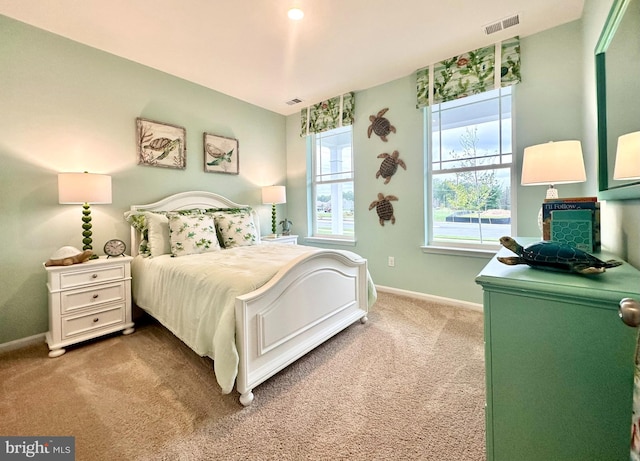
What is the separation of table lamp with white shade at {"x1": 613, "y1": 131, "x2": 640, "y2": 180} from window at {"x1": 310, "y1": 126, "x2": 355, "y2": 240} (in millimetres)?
2893

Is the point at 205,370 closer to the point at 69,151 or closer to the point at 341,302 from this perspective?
the point at 341,302

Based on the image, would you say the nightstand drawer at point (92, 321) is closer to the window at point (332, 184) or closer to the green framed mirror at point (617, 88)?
the window at point (332, 184)

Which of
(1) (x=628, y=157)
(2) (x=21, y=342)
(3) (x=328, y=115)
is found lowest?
(2) (x=21, y=342)

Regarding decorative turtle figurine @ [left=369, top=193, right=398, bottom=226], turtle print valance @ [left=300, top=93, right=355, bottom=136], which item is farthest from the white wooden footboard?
turtle print valance @ [left=300, top=93, right=355, bottom=136]

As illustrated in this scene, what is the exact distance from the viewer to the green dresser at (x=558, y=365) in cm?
71

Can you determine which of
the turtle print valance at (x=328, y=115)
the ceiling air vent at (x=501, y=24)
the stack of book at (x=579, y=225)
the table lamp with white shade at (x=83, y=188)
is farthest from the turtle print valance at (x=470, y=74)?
the table lamp with white shade at (x=83, y=188)

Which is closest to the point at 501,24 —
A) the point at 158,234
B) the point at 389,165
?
the point at 389,165

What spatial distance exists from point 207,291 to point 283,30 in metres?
2.26

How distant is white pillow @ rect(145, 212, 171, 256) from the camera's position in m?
2.58

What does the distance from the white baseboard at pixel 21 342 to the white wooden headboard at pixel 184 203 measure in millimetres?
964

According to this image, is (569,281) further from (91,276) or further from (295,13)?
(91,276)

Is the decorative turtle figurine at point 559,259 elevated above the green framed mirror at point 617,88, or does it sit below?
below

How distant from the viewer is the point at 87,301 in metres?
2.24

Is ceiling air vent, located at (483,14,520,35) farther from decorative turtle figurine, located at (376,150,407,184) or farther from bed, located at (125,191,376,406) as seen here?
bed, located at (125,191,376,406)
